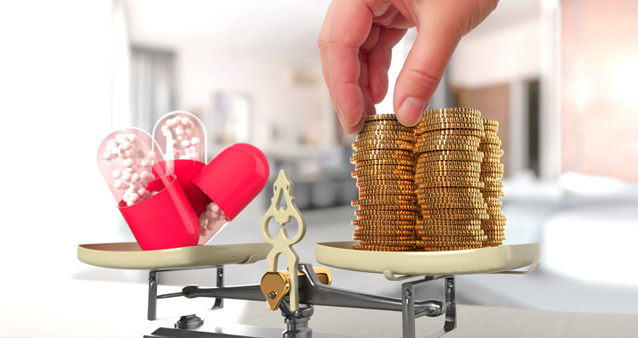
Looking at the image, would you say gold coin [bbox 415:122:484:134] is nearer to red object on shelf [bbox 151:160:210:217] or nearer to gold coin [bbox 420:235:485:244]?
gold coin [bbox 420:235:485:244]

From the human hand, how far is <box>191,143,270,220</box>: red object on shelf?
0.44 feet

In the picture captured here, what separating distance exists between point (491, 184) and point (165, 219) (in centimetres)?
40

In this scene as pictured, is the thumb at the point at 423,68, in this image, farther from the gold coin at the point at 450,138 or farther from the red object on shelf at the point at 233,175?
the red object on shelf at the point at 233,175

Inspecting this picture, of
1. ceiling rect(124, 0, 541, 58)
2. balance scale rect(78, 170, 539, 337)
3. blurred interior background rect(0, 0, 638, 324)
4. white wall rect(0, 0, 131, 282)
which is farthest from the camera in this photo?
ceiling rect(124, 0, 541, 58)

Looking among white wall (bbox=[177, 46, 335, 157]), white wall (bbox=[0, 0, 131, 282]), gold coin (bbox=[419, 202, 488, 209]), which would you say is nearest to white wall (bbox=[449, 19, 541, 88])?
white wall (bbox=[177, 46, 335, 157])

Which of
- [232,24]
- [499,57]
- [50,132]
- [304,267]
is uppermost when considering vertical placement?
[232,24]

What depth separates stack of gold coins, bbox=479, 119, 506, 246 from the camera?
622 millimetres

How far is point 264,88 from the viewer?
10.3ft

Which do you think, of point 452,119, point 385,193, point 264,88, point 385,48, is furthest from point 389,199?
point 264,88

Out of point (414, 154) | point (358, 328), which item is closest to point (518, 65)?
point (358, 328)

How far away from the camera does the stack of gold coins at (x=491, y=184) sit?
2.04 feet

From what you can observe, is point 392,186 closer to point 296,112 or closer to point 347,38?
point 347,38

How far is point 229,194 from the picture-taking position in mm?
688

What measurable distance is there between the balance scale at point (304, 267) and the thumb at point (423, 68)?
161mm
